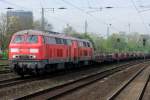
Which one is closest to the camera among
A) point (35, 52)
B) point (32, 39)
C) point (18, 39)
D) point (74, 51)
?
point (35, 52)

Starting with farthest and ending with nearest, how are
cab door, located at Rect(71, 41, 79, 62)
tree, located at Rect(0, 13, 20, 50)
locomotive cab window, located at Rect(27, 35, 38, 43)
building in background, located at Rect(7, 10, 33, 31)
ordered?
building in background, located at Rect(7, 10, 33, 31)
tree, located at Rect(0, 13, 20, 50)
cab door, located at Rect(71, 41, 79, 62)
locomotive cab window, located at Rect(27, 35, 38, 43)

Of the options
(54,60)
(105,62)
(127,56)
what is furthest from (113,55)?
(54,60)

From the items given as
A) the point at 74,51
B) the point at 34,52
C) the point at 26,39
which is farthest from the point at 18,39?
the point at 74,51

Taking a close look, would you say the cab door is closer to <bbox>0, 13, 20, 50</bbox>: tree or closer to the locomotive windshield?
the locomotive windshield

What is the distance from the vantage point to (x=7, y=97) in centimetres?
1705

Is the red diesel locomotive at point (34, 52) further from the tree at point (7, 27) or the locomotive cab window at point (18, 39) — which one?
the tree at point (7, 27)

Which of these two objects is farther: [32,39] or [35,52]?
[32,39]

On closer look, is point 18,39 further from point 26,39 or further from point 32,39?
point 32,39

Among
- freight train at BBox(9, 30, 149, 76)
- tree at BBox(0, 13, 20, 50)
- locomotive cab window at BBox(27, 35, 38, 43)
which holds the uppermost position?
tree at BBox(0, 13, 20, 50)

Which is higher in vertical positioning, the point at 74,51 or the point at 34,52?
the point at 74,51

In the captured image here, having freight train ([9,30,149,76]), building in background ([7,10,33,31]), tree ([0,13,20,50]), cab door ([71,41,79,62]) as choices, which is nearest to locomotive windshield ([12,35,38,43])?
freight train ([9,30,149,76])

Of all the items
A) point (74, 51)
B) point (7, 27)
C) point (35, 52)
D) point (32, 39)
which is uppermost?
point (7, 27)

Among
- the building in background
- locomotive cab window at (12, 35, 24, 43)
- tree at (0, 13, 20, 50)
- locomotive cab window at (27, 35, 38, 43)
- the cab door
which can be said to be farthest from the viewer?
the building in background

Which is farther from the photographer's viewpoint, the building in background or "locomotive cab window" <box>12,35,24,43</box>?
the building in background
